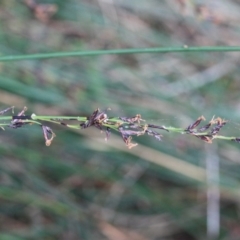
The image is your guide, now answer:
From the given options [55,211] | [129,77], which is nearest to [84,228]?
[55,211]

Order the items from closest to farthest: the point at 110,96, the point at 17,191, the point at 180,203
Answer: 1. the point at 17,191
2. the point at 110,96
3. the point at 180,203

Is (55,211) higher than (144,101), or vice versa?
(144,101)

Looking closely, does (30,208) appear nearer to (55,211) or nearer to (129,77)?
(55,211)

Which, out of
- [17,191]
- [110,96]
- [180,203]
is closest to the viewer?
[17,191]

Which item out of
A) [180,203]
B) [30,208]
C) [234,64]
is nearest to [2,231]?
[30,208]

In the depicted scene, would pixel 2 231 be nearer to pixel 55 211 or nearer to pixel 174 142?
pixel 55 211

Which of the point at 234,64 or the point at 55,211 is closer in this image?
the point at 55,211

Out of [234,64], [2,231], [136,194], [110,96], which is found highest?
[234,64]
